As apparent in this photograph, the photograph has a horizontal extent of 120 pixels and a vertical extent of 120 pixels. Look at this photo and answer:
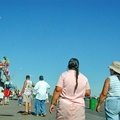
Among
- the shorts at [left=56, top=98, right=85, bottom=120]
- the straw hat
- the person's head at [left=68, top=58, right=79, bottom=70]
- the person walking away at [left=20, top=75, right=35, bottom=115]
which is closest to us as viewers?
the shorts at [left=56, top=98, right=85, bottom=120]

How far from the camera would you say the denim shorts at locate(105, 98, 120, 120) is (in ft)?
18.8

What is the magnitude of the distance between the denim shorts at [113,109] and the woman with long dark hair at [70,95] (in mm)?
583

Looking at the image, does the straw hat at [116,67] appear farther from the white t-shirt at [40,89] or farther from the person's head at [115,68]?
the white t-shirt at [40,89]

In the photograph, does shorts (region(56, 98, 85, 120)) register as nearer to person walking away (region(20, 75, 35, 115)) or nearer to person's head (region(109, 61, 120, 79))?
person's head (region(109, 61, 120, 79))

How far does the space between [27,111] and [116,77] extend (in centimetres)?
787

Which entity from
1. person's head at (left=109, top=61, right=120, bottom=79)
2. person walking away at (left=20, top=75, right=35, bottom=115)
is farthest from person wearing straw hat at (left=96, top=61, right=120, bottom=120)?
person walking away at (left=20, top=75, right=35, bottom=115)

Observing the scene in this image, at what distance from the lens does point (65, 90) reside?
17.8ft

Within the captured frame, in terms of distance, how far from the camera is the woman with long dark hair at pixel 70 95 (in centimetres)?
534

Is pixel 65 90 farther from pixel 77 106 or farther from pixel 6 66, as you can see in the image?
pixel 6 66

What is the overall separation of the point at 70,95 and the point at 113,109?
3.03ft

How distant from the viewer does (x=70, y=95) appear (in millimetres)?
5398

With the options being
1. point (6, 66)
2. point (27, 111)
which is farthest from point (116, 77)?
point (6, 66)

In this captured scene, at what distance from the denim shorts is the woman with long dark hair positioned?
22.9 inches

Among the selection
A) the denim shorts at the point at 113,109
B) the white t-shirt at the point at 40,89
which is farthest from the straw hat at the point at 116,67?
the white t-shirt at the point at 40,89
